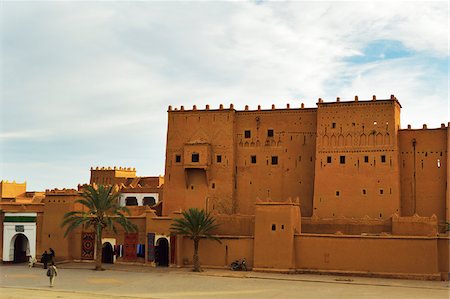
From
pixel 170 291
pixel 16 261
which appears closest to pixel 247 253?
pixel 170 291

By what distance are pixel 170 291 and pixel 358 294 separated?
909cm

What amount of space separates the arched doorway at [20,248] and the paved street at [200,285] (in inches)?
233

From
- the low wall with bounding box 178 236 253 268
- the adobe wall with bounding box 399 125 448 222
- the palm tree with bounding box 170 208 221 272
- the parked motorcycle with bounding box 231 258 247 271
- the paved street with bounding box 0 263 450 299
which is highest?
the adobe wall with bounding box 399 125 448 222

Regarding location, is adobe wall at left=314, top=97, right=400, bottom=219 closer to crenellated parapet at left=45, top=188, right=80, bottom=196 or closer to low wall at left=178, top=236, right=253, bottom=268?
low wall at left=178, top=236, right=253, bottom=268

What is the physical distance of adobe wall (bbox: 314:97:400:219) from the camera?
40250 millimetres

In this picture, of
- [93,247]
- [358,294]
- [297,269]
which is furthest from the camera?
[93,247]

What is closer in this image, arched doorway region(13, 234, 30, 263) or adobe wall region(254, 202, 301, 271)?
adobe wall region(254, 202, 301, 271)

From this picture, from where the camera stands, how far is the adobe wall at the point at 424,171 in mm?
40031

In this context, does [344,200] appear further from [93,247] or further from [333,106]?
[93,247]

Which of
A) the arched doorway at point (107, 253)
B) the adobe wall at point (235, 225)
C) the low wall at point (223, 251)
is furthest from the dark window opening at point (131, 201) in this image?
the low wall at point (223, 251)

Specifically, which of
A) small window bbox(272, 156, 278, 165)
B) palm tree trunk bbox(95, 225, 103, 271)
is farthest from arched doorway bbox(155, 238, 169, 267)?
small window bbox(272, 156, 278, 165)

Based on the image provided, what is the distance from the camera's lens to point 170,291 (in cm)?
2862

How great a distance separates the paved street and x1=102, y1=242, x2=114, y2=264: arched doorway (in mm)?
3288

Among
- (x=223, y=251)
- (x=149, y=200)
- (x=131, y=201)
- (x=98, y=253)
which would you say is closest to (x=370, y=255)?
(x=223, y=251)
